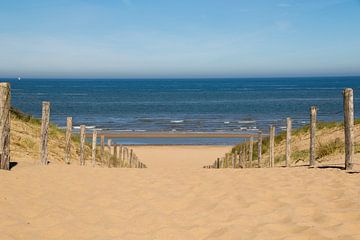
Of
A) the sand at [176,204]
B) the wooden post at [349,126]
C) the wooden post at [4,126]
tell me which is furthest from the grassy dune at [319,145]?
the wooden post at [4,126]

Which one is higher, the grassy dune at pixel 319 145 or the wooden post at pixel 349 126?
the wooden post at pixel 349 126

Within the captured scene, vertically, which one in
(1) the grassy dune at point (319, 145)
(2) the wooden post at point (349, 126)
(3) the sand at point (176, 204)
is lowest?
(1) the grassy dune at point (319, 145)

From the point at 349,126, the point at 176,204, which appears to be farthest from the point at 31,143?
the point at 349,126

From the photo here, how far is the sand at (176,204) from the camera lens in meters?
5.88

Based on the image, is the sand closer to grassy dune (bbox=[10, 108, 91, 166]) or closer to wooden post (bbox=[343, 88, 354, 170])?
wooden post (bbox=[343, 88, 354, 170])

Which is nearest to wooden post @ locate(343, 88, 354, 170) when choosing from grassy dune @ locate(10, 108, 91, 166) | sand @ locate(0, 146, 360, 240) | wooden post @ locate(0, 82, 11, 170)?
sand @ locate(0, 146, 360, 240)

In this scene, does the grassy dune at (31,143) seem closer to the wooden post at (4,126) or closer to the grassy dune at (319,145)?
the wooden post at (4,126)

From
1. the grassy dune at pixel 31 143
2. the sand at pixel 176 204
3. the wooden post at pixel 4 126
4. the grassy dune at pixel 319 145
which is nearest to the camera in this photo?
the sand at pixel 176 204

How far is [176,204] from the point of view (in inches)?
303

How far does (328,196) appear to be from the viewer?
767 cm

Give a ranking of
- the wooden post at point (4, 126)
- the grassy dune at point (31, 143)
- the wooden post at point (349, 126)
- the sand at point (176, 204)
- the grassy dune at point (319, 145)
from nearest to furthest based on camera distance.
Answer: the sand at point (176, 204), the wooden post at point (4, 126), the wooden post at point (349, 126), the grassy dune at point (31, 143), the grassy dune at point (319, 145)

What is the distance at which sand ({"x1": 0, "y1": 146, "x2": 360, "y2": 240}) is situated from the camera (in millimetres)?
5883

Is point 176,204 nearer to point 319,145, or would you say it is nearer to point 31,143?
point 31,143

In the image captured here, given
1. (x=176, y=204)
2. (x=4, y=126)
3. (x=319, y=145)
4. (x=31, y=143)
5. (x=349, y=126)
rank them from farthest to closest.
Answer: (x=319, y=145), (x=31, y=143), (x=349, y=126), (x=4, y=126), (x=176, y=204)
